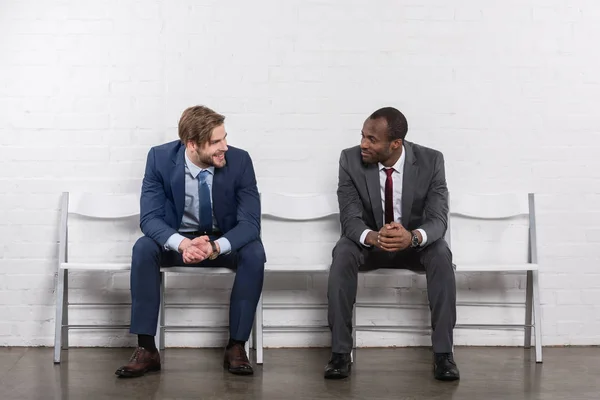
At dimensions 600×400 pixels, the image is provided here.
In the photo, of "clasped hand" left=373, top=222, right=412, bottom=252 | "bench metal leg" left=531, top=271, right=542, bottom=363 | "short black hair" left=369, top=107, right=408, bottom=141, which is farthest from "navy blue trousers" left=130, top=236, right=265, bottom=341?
"bench metal leg" left=531, top=271, right=542, bottom=363

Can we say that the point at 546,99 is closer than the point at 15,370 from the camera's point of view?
No

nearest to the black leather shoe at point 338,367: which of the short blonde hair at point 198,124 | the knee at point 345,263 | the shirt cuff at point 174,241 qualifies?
the knee at point 345,263

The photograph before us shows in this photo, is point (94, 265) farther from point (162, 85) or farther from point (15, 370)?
point (162, 85)

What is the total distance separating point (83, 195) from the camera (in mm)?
4098

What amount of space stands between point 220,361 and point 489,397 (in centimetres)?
130

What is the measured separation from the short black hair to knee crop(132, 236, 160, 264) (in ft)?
3.80

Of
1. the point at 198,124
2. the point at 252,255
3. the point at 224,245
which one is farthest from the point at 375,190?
the point at 198,124

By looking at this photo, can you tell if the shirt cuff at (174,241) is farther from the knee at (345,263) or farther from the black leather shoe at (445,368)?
the black leather shoe at (445,368)

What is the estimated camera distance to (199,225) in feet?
12.6

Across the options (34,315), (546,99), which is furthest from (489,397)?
(34,315)

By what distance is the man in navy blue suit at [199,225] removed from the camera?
3.59m

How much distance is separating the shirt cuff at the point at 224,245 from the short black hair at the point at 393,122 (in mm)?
887

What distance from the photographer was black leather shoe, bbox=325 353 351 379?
350 centimetres

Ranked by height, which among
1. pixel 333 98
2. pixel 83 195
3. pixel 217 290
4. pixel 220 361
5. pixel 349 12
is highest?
pixel 349 12
